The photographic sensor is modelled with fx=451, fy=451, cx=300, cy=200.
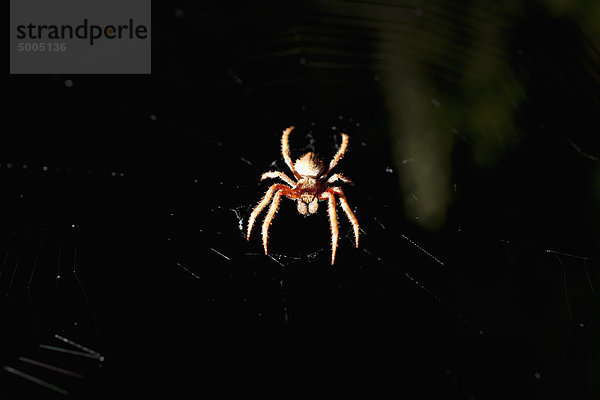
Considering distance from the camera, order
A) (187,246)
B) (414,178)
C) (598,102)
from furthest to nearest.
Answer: (598,102), (414,178), (187,246)

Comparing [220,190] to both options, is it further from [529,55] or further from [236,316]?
[529,55]

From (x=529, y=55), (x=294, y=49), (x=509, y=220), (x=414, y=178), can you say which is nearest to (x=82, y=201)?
(x=294, y=49)

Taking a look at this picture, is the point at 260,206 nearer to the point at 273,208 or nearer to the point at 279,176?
the point at 273,208

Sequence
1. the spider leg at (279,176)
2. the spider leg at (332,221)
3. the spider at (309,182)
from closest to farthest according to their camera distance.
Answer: the spider leg at (332,221), the spider at (309,182), the spider leg at (279,176)

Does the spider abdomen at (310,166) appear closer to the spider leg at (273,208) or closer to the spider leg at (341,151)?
the spider leg at (341,151)

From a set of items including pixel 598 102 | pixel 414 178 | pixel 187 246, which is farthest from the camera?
pixel 598 102

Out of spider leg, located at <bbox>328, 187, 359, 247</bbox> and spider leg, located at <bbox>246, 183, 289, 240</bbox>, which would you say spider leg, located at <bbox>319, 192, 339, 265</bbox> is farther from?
spider leg, located at <bbox>246, 183, 289, 240</bbox>

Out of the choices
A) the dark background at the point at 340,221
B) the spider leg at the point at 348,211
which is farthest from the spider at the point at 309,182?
the dark background at the point at 340,221

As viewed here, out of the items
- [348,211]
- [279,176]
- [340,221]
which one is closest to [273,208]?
[279,176]
